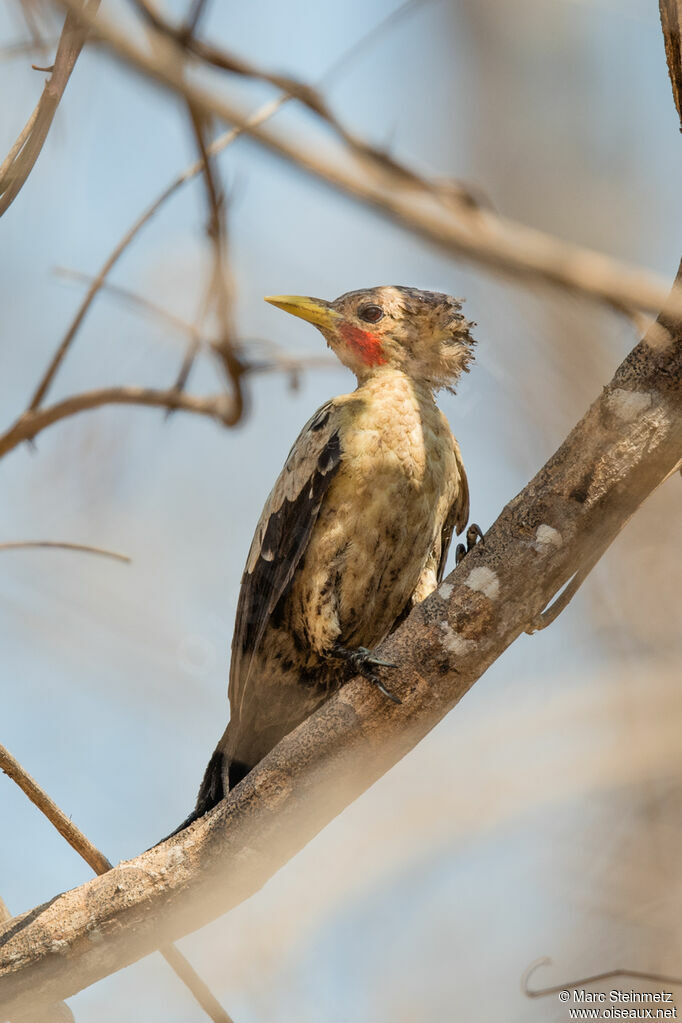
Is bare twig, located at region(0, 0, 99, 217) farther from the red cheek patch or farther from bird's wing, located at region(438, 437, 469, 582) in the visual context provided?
bird's wing, located at region(438, 437, 469, 582)

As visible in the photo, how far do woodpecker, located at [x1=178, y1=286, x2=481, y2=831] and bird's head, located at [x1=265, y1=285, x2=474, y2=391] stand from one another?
213mm

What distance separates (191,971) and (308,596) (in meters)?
1.36

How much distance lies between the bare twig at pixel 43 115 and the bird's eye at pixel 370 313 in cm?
173

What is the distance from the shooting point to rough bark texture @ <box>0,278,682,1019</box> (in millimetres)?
2557

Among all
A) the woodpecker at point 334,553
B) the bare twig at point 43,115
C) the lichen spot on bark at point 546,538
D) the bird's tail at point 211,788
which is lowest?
the lichen spot on bark at point 546,538

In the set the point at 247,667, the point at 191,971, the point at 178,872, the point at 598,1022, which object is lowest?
the point at 598,1022

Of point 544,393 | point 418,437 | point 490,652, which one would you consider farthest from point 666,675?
point 418,437

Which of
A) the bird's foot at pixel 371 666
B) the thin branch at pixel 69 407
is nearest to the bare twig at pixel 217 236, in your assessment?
the thin branch at pixel 69 407

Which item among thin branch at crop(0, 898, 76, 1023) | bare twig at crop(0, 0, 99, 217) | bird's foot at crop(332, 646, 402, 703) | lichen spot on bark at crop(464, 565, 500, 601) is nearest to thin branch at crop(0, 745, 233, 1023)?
thin branch at crop(0, 898, 76, 1023)

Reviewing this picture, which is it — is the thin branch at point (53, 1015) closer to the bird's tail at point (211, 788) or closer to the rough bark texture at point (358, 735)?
the rough bark texture at point (358, 735)

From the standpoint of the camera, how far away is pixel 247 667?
144 inches

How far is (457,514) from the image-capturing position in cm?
403

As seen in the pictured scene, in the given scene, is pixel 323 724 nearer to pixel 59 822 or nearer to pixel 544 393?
pixel 59 822

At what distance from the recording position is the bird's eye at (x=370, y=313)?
420 cm
